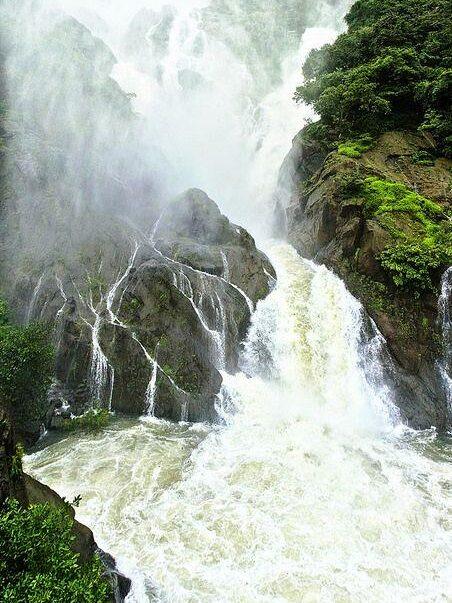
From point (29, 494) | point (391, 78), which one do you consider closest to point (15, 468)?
point (29, 494)

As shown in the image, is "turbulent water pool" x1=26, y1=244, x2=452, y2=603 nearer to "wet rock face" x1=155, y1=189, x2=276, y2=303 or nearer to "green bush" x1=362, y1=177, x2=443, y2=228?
"wet rock face" x1=155, y1=189, x2=276, y2=303

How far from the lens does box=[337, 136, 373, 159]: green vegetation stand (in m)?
23.4

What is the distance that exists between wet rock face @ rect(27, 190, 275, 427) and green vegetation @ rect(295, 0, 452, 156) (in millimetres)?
12332

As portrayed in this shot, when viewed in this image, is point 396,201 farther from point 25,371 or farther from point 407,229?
point 25,371

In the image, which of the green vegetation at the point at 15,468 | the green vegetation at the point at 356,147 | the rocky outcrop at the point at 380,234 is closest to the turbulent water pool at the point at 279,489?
the rocky outcrop at the point at 380,234

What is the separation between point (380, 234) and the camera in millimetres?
18453

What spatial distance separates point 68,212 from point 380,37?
77.4ft

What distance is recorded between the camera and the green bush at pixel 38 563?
187 inches

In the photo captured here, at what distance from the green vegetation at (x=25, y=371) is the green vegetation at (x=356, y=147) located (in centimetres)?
1926

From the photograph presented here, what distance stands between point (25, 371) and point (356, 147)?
836 inches

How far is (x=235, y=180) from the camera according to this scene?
40.7 m

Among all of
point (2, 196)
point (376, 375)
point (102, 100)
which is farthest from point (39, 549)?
point (102, 100)

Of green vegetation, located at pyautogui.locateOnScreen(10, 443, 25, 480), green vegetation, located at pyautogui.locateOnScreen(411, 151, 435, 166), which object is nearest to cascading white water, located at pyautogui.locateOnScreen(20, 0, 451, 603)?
green vegetation, located at pyautogui.locateOnScreen(10, 443, 25, 480)

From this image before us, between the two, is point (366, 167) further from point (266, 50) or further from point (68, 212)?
point (266, 50)
